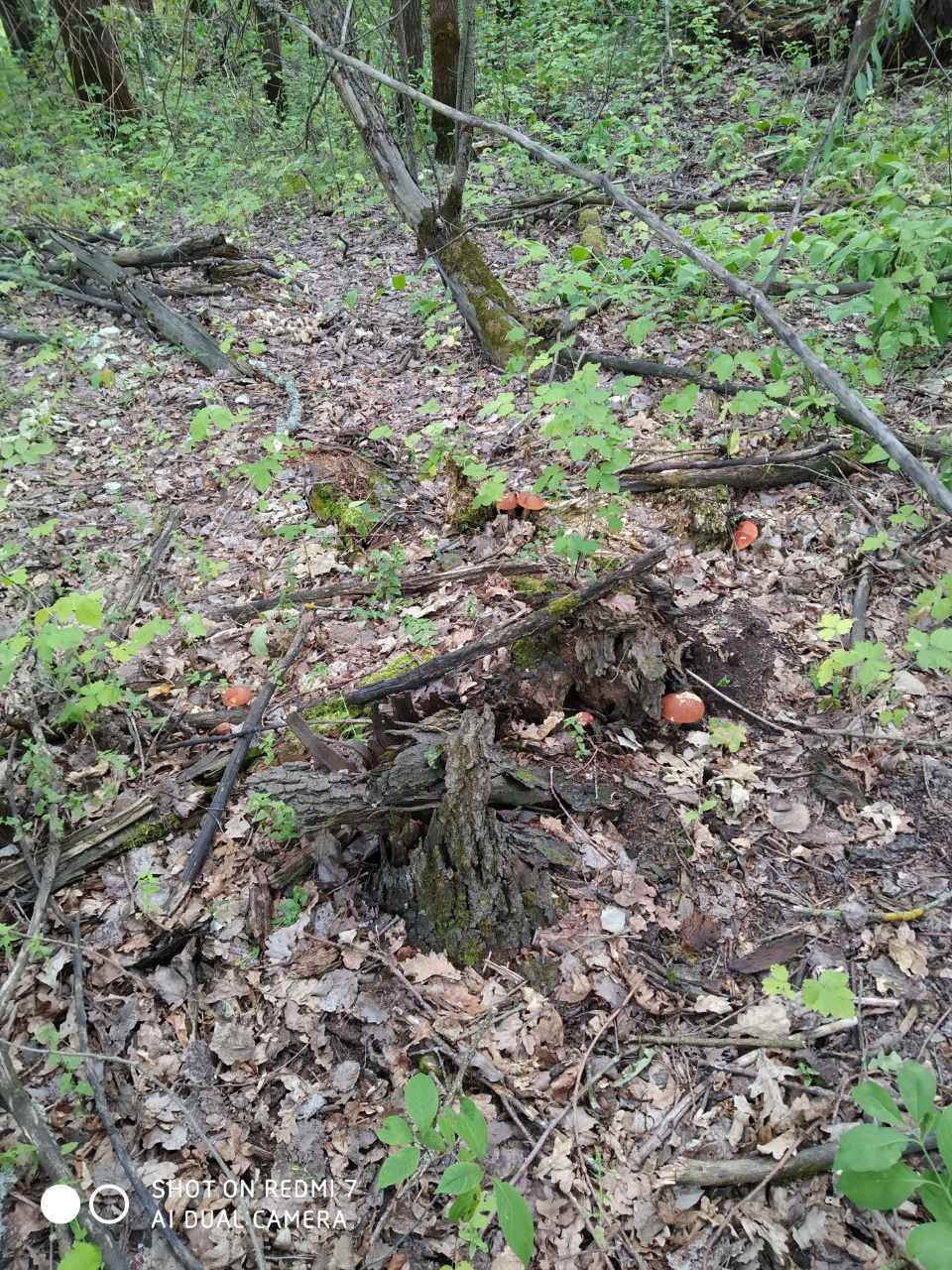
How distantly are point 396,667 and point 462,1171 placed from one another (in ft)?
7.44

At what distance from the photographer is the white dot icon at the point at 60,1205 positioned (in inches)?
81.8

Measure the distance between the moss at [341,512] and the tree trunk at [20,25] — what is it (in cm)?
1226

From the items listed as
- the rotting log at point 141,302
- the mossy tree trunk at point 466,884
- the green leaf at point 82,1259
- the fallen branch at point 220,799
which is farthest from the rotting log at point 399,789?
the rotting log at point 141,302

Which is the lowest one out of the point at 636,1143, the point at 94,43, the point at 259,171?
the point at 636,1143

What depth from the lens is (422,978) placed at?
2.65m

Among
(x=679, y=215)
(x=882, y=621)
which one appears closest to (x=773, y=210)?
(x=679, y=215)

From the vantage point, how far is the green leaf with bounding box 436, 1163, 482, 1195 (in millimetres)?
1826

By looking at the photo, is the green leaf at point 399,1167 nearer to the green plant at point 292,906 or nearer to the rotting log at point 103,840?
the green plant at point 292,906

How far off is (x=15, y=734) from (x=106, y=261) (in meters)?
6.39

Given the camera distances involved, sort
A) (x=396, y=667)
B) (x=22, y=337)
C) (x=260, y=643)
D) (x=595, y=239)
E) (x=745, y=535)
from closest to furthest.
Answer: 1. (x=396, y=667)
2. (x=260, y=643)
3. (x=745, y=535)
4. (x=22, y=337)
5. (x=595, y=239)

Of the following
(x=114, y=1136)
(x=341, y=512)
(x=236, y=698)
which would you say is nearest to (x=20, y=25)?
(x=341, y=512)

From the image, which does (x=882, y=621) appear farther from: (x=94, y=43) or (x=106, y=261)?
(x=94, y=43)

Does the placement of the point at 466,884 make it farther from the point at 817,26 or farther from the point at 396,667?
the point at 817,26

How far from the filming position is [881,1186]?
177 cm
